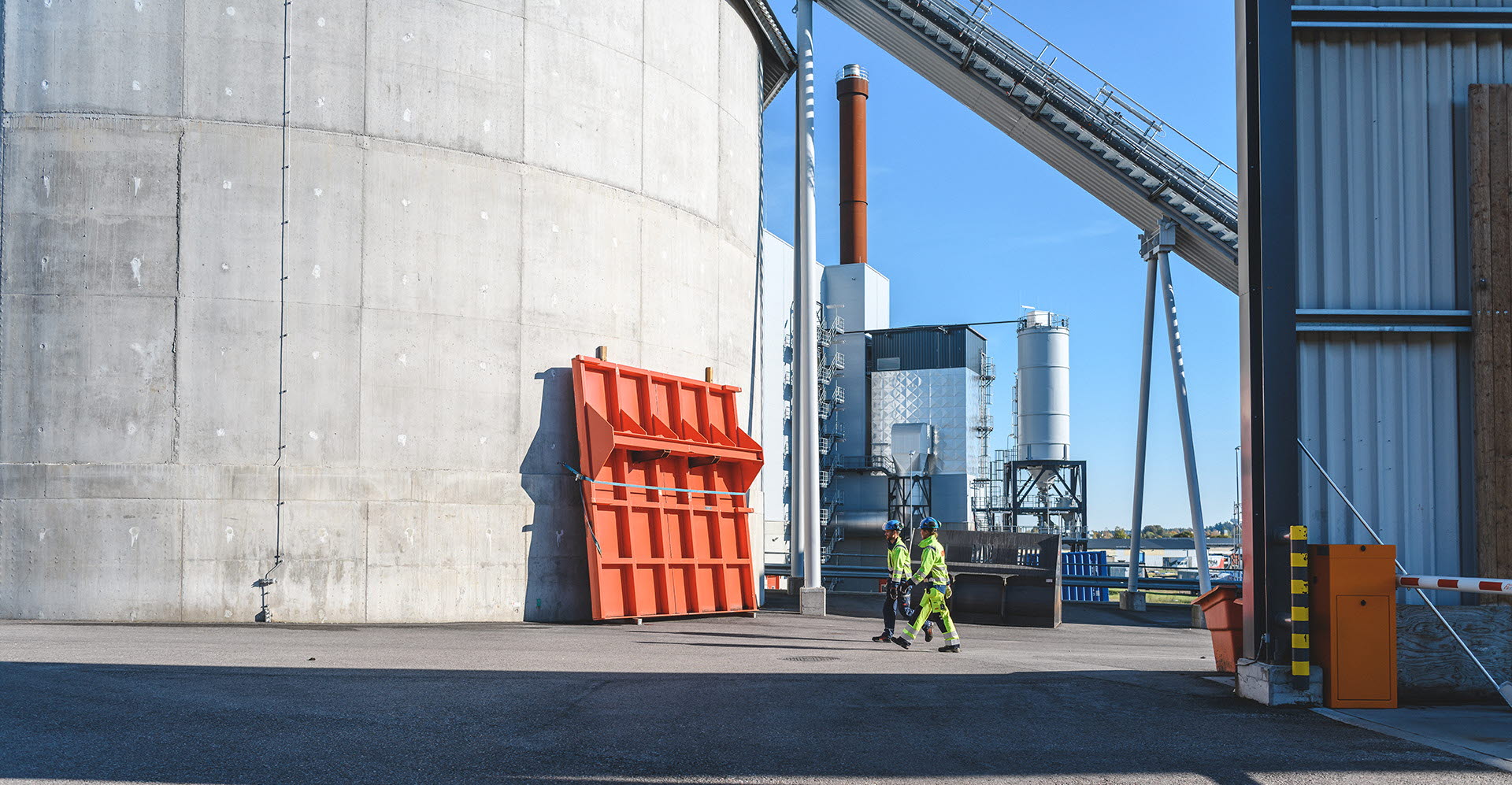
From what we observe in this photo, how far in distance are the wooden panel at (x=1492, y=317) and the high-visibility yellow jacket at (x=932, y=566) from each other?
5.73 m

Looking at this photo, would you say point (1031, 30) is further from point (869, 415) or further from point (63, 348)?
point (869, 415)

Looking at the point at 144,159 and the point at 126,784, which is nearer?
the point at 126,784

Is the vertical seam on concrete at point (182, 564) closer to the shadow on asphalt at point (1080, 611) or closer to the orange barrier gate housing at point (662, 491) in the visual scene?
the orange barrier gate housing at point (662, 491)

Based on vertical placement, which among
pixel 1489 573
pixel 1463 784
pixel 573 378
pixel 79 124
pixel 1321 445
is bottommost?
pixel 1463 784

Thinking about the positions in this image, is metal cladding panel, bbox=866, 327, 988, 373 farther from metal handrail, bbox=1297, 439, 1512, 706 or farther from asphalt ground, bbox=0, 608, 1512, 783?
metal handrail, bbox=1297, 439, 1512, 706

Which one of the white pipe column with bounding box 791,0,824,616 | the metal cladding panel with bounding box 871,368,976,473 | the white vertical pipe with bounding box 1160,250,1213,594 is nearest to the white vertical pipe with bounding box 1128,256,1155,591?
the white vertical pipe with bounding box 1160,250,1213,594

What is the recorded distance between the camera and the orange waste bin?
1094 centimetres

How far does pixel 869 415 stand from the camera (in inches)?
1914

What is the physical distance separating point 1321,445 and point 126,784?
9.05 m

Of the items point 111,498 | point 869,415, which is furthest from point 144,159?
point 869,415

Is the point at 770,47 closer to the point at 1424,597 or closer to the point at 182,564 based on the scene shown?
the point at 182,564

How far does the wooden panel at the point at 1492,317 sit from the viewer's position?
938 cm

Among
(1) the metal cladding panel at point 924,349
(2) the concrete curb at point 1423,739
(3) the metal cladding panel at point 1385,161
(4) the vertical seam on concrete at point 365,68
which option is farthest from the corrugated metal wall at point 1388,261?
(1) the metal cladding panel at point 924,349

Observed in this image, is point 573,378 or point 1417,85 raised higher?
point 1417,85
